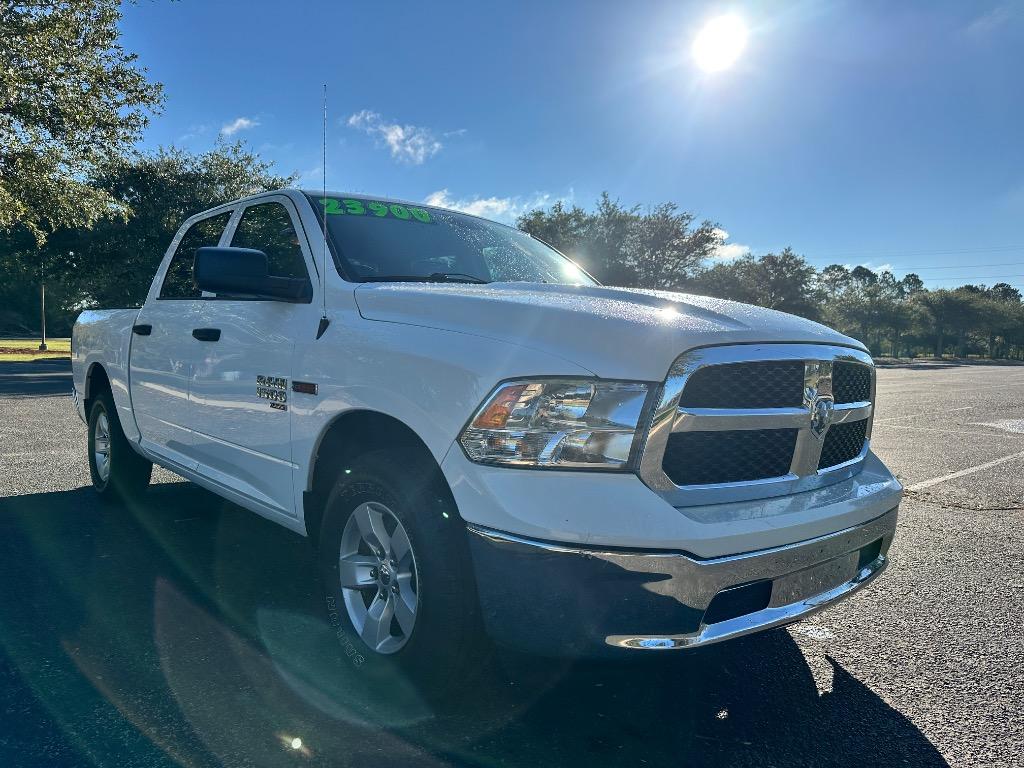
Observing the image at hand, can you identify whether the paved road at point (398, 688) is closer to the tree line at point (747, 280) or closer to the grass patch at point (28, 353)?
the tree line at point (747, 280)

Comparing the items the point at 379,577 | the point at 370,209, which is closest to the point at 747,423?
the point at 379,577

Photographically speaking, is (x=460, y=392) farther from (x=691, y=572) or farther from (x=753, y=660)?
(x=753, y=660)

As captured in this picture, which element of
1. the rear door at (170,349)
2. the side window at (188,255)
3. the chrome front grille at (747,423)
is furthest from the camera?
the side window at (188,255)

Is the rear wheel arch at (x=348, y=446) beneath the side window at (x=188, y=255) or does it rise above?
beneath

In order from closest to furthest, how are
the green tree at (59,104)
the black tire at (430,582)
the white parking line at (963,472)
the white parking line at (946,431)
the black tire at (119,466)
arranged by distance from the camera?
the black tire at (430,582)
the black tire at (119,466)
the white parking line at (963,472)
the white parking line at (946,431)
the green tree at (59,104)

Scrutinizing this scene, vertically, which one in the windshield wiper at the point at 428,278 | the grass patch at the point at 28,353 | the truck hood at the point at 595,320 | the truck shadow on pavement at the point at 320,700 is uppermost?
the windshield wiper at the point at 428,278

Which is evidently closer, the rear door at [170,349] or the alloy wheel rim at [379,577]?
the alloy wheel rim at [379,577]

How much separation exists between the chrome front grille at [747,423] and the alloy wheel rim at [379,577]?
0.88m

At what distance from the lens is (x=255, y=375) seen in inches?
129

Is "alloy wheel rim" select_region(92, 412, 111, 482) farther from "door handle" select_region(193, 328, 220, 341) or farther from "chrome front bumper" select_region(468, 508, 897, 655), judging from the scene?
"chrome front bumper" select_region(468, 508, 897, 655)

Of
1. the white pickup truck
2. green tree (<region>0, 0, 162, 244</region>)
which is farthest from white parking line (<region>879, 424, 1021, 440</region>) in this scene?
green tree (<region>0, 0, 162, 244</region>)

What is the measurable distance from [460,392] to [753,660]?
172 cm

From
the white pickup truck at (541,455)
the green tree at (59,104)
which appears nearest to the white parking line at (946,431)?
the white pickup truck at (541,455)

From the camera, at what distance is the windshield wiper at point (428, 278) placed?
307 centimetres
